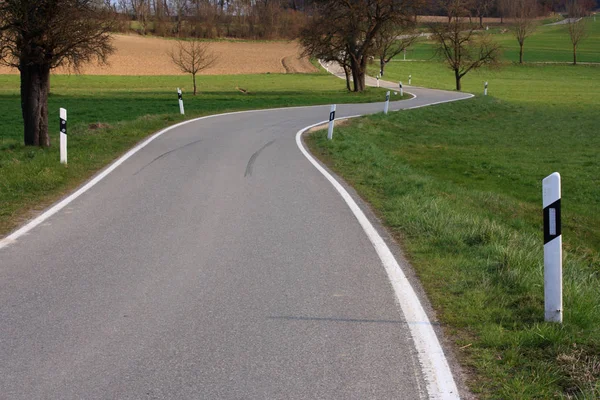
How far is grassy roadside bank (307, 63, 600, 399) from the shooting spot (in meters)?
4.45

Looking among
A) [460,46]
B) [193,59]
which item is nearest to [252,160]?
[193,59]

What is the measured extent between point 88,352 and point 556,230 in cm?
342

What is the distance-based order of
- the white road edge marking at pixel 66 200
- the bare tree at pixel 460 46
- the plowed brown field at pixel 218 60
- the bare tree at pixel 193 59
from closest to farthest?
the white road edge marking at pixel 66 200
the bare tree at pixel 193 59
the bare tree at pixel 460 46
the plowed brown field at pixel 218 60

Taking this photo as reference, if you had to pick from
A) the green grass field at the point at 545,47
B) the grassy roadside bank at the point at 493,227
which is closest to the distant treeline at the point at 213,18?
the green grass field at the point at 545,47

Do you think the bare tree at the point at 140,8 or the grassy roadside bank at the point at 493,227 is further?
the bare tree at the point at 140,8

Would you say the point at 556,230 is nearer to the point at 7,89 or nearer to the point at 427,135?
the point at 427,135

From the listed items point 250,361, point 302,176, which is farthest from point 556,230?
point 302,176

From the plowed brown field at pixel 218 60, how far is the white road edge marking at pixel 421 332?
2715 inches

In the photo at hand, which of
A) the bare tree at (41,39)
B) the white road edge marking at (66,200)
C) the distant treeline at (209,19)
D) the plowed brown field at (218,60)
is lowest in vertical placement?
the white road edge marking at (66,200)

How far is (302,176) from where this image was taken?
12.7 metres

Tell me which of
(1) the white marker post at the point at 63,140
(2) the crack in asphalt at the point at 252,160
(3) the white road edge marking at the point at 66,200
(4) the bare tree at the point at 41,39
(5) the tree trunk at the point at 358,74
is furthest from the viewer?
(5) the tree trunk at the point at 358,74

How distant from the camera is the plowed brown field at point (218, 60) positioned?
76875mm

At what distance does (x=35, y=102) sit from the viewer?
15852 mm

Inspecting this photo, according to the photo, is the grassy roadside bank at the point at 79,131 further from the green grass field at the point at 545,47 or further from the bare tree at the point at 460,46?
the green grass field at the point at 545,47
